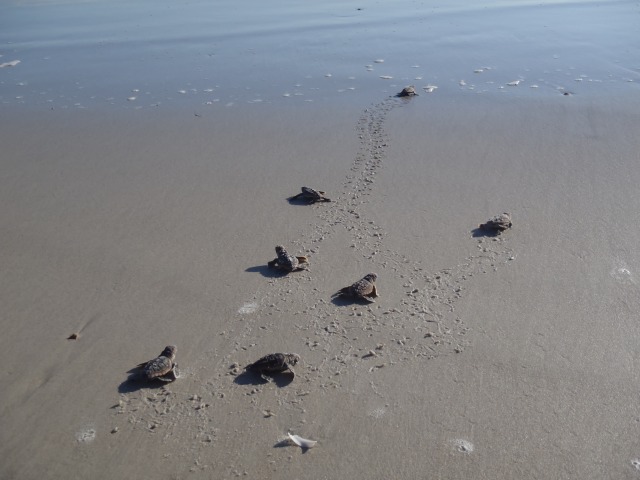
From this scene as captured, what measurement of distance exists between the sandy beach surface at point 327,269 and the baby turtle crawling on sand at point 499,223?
8 centimetres

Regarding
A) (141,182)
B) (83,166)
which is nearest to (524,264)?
(141,182)

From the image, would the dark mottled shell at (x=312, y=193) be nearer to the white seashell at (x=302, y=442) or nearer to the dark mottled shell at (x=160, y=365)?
the dark mottled shell at (x=160, y=365)

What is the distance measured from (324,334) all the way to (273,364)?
0.57 meters

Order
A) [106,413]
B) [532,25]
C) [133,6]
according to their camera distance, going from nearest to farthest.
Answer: [106,413] → [532,25] → [133,6]

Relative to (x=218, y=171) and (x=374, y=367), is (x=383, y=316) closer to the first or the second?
(x=374, y=367)

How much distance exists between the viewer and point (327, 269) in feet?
17.0

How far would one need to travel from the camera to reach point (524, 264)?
5129 mm

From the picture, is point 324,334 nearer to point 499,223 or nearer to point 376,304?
point 376,304

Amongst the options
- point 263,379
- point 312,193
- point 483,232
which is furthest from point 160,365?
point 483,232

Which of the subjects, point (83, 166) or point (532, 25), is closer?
point (83, 166)

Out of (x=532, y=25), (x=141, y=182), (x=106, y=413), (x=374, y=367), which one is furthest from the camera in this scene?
(x=532, y=25)

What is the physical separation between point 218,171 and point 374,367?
12.0 feet

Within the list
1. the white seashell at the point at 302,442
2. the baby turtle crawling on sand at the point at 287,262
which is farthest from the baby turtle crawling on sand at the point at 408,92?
the white seashell at the point at 302,442

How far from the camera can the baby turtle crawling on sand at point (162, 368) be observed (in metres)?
3.92
